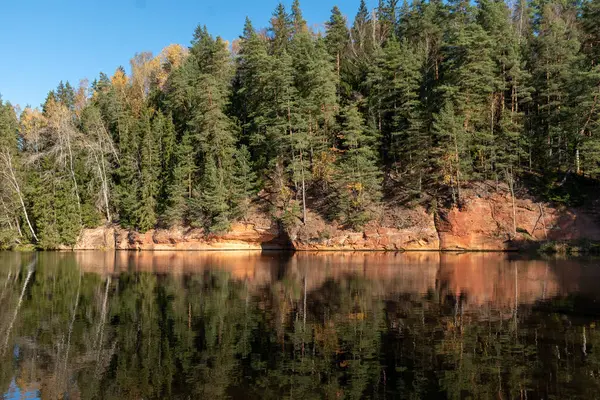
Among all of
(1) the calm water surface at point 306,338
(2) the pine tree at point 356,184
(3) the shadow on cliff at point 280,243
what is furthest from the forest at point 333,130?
(1) the calm water surface at point 306,338

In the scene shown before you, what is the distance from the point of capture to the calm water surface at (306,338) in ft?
30.0

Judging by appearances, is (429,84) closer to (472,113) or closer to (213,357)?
(472,113)

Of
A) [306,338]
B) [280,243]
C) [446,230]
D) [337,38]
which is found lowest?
[306,338]

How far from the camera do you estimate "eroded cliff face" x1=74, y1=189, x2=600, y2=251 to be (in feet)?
138

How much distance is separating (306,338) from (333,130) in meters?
43.2

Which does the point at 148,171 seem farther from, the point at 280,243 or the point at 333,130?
the point at 333,130

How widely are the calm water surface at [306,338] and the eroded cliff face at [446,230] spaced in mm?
19354

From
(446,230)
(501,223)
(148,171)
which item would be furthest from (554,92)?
(148,171)

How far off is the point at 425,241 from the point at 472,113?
1468 centimetres

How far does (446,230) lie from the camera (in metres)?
43.9

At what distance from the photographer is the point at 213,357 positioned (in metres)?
11.1

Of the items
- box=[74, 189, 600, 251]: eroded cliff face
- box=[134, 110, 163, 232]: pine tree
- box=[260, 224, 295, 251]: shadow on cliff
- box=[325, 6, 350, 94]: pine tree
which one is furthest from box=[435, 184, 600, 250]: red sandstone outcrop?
box=[134, 110, 163, 232]: pine tree

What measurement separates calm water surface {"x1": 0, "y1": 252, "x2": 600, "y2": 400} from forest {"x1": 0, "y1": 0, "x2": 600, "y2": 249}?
2421 cm

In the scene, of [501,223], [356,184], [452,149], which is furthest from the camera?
[356,184]
